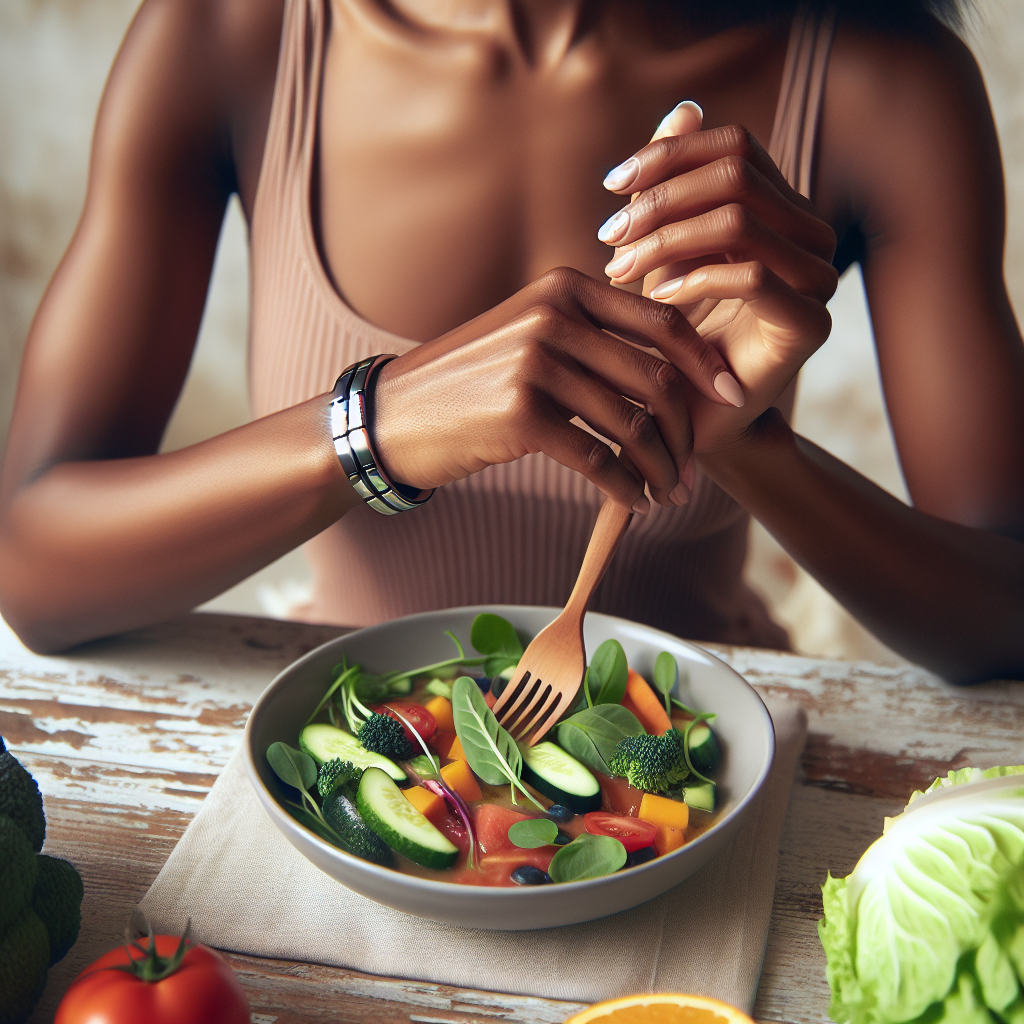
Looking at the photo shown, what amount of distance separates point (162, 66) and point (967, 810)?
4.75ft

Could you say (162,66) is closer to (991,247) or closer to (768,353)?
(768,353)

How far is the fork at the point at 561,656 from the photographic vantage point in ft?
3.28

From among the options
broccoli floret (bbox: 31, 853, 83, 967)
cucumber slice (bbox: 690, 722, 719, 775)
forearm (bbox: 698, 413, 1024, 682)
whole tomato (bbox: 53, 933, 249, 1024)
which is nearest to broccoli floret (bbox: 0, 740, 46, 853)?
broccoli floret (bbox: 31, 853, 83, 967)

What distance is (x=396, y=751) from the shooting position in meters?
0.93

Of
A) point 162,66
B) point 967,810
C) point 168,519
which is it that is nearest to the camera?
point 967,810

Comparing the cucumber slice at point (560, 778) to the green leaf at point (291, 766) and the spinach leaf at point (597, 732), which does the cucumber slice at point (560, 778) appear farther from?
the green leaf at point (291, 766)

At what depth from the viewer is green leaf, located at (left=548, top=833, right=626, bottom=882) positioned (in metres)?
0.76

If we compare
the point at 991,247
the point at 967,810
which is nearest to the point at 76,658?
the point at 967,810

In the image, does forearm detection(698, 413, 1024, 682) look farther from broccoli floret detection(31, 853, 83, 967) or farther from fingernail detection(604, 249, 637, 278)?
broccoli floret detection(31, 853, 83, 967)

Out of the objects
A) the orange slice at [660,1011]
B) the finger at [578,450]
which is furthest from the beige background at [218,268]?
the orange slice at [660,1011]

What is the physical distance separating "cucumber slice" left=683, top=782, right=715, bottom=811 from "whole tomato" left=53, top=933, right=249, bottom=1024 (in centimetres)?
43

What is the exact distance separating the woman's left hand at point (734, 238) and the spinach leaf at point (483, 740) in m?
0.41

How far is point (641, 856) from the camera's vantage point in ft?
2.63

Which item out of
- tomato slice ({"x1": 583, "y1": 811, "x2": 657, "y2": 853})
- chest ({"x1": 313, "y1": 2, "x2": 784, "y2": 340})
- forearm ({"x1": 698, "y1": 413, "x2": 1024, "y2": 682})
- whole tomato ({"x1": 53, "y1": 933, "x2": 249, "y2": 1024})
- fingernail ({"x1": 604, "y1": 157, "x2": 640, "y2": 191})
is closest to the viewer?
whole tomato ({"x1": 53, "y1": 933, "x2": 249, "y2": 1024})
